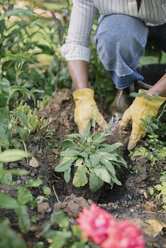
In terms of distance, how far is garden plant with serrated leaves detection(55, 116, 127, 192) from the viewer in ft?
4.67

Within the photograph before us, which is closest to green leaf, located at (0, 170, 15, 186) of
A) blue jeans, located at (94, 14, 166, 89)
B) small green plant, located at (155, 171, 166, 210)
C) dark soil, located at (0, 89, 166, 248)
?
dark soil, located at (0, 89, 166, 248)

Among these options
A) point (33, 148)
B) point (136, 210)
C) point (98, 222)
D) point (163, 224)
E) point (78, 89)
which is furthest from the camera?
point (78, 89)

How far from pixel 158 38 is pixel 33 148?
1.36m

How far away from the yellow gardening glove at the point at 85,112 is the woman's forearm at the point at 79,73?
0.07 metres

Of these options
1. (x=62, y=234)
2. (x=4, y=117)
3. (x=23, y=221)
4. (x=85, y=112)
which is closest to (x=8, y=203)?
(x=23, y=221)

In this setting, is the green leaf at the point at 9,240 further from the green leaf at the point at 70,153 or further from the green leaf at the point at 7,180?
the green leaf at the point at 70,153

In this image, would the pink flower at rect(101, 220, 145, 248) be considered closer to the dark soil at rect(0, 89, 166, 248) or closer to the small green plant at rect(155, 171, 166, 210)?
the dark soil at rect(0, 89, 166, 248)

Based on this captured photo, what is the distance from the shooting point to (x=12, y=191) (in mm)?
1265

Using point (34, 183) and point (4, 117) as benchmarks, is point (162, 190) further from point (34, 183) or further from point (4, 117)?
point (4, 117)

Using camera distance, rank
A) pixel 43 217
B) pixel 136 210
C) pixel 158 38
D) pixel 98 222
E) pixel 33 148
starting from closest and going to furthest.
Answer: pixel 98 222 → pixel 43 217 → pixel 136 210 → pixel 33 148 → pixel 158 38

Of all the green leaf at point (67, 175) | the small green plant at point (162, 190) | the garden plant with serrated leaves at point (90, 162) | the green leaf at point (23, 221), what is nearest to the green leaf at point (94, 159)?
the garden plant with serrated leaves at point (90, 162)

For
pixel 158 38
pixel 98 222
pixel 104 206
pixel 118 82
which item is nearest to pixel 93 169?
pixel 104 206

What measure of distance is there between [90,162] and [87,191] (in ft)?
0.60

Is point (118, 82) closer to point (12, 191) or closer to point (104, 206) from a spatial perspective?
point (104, 206)
